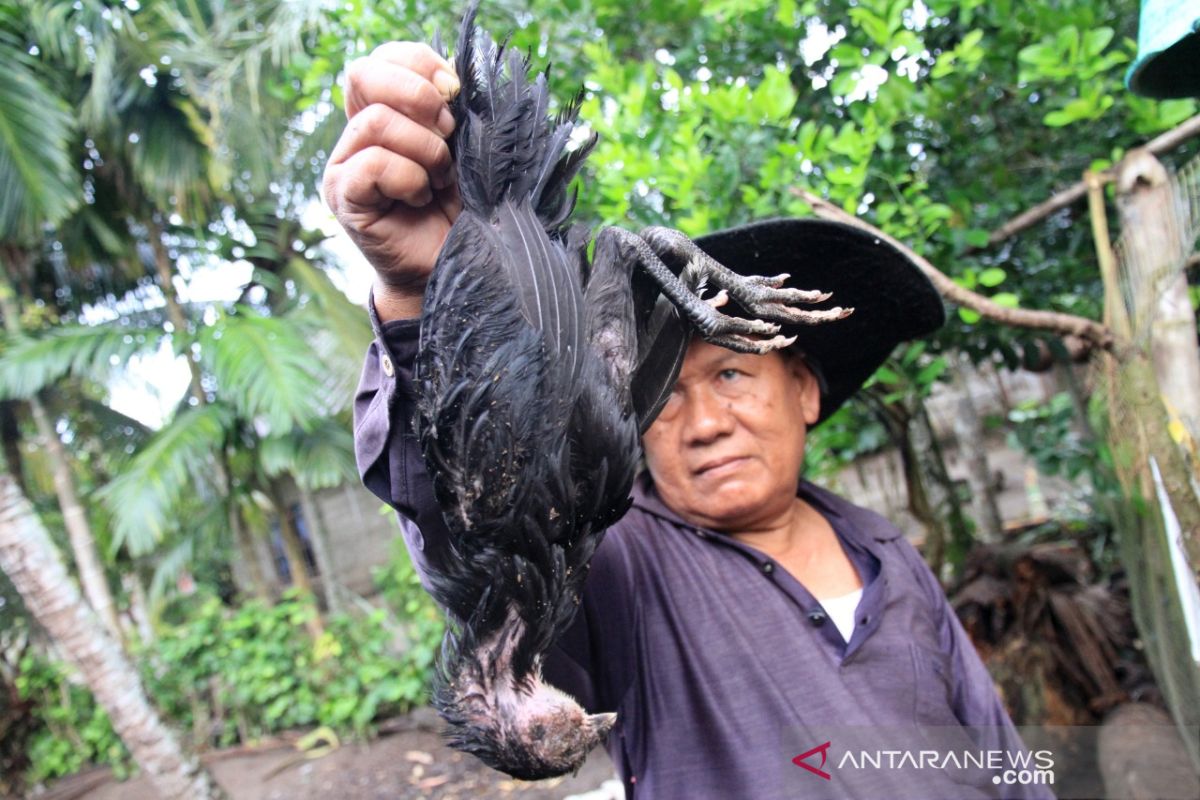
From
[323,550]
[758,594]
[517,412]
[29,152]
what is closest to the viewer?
[517,412]

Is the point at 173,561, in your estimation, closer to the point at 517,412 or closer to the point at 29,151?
the point at 29,151

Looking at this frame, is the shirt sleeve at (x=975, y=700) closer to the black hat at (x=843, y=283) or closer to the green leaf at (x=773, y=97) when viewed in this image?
the black hat at (x=843, y=283)

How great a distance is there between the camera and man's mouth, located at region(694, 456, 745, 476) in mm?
1821

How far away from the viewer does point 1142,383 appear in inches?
83.9

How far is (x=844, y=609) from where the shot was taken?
1.89 metres

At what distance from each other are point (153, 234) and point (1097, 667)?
29.7 feet

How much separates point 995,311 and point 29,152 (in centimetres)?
706

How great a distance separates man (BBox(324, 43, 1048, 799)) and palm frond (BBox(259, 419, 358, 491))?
19.3 ft

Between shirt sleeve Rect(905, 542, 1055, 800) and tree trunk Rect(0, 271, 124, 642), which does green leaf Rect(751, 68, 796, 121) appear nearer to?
shirt sleeve Rect(905, 542, 1055, 800)

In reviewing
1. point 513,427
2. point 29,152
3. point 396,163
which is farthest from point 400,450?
point 29,152

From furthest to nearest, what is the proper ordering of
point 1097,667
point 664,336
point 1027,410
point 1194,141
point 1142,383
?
point 1027,410 < point 1097,667 < point 1194,141 < point 1142,383 < point 664,336

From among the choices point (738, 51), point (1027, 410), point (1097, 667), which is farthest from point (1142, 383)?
point (1027, 410)

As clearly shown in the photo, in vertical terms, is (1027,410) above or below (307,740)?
above

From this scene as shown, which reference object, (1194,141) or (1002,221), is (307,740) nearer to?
(1002,221)
